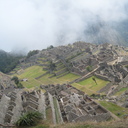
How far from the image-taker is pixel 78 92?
44281 mm

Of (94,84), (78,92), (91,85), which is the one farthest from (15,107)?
(94,84)

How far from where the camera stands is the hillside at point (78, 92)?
2634 centimetres

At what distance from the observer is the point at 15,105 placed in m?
25.3

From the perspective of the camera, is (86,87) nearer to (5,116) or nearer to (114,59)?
(114,59)

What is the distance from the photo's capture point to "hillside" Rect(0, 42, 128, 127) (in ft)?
86.4

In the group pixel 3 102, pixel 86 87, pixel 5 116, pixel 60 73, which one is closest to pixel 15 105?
pixel 3 102

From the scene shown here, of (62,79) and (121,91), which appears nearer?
(121,91)

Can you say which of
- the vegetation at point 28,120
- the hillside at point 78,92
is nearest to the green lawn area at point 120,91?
the hillside at point 78,92

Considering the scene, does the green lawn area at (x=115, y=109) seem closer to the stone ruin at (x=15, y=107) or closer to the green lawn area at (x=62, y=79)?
the stone ruin at (x=15, y=107)

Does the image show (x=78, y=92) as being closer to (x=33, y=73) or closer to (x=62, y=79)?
(x=62, y=79)

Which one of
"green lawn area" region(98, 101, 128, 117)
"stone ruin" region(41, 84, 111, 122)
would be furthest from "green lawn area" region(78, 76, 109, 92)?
"stone ruin" region(41, 84, 111, 122)

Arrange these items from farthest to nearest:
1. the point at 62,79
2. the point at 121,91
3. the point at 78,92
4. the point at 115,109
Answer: the point at 62,79 < the point at 78,92 < the point at 121,91 < the point at 115,109

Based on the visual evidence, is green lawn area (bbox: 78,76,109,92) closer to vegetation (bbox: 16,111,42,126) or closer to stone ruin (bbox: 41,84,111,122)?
stone ruin (bbox: 41,84,111,122)

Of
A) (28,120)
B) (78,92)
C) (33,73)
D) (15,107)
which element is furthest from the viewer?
(33,73)
